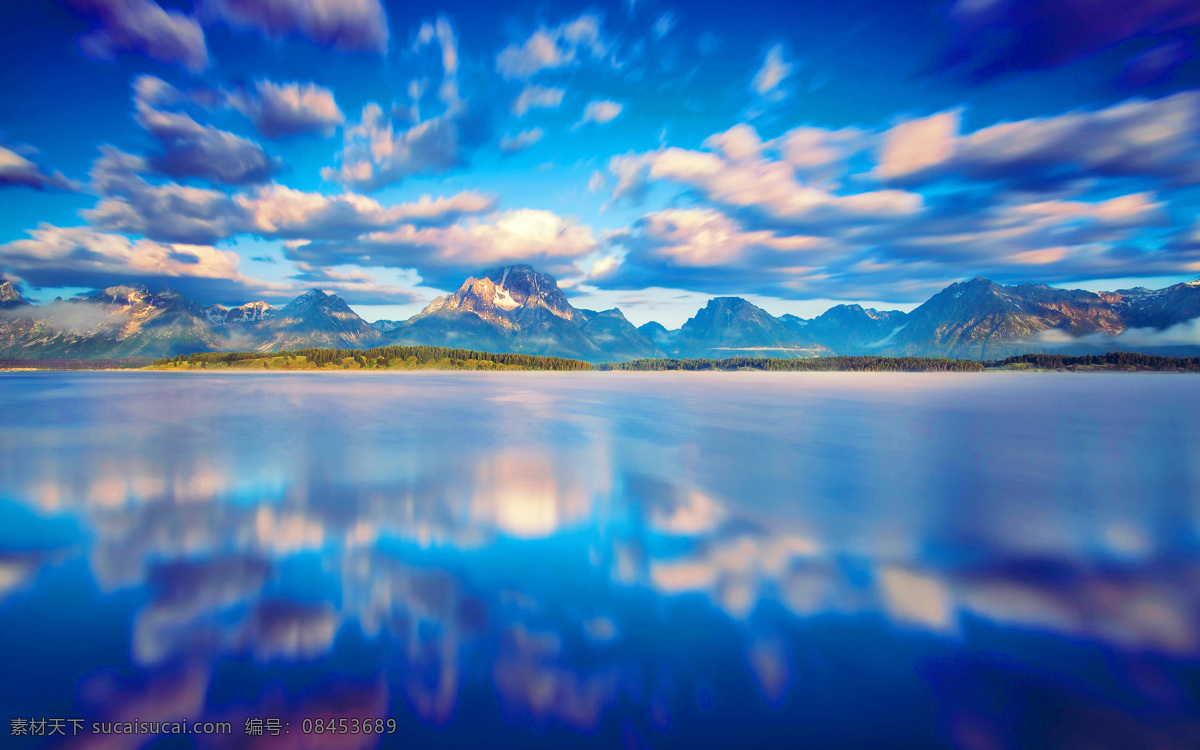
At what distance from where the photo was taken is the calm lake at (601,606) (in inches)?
296

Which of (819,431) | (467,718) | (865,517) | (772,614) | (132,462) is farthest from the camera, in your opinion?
(819,431)

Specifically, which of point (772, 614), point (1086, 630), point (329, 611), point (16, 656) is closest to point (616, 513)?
point (772, 614)

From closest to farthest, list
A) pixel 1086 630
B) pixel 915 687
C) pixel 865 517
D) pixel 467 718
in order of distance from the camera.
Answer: pixel 467 718 → pixel 915 687 → pixel 1086 630 → pixel 865 517

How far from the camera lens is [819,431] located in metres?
39.8

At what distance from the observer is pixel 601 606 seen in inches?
434

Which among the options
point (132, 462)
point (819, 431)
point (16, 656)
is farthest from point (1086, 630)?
point (132, 462)

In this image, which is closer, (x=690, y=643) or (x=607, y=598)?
(x=690, y=643)

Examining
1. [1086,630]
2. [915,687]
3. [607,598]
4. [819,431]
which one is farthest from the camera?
[819,431]

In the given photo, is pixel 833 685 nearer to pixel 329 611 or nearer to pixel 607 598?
pixel 607 598

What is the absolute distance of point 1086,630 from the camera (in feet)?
31.8

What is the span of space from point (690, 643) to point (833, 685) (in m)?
2.53

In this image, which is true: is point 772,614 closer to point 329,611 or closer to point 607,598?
point 607,598

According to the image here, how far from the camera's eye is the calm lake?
751cm

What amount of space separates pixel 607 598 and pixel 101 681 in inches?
362
